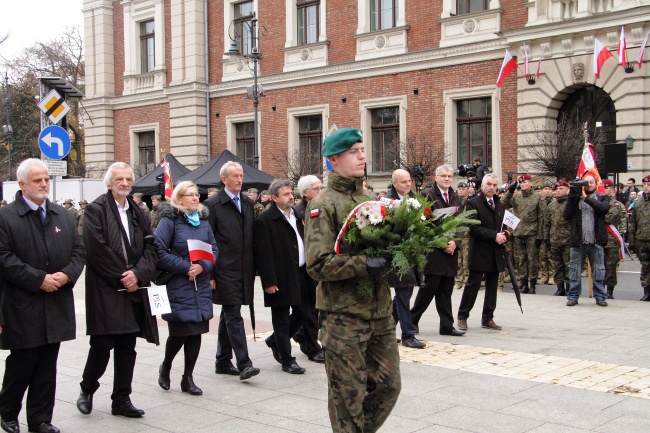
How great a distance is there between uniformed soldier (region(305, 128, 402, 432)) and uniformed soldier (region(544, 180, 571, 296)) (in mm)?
9940

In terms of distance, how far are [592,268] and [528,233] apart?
2.44 meters

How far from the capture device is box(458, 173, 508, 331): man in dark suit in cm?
1050

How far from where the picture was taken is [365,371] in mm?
4902

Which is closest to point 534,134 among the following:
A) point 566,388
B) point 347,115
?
point 347,115

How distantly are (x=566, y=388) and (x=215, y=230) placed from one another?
368 cm

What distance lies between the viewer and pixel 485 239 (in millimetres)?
10445

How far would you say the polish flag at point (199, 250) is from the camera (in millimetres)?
7266

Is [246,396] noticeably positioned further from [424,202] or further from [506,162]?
[506,162]

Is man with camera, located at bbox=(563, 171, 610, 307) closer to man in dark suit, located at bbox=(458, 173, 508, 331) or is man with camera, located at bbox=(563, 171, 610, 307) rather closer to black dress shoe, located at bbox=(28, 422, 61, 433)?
man in dark suit, located at bbox=(458, 173, 508, 331)

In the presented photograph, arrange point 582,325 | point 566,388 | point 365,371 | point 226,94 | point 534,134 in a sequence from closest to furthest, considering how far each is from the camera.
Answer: point 365,371, point 566,388, point 582,325, point 534,134, point 226,94

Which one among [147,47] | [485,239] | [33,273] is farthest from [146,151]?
[33,273]

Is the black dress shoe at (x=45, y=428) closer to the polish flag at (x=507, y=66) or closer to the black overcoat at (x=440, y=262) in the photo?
the black overcoat at (x=440, y=262)

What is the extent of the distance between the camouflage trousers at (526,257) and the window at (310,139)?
15.2 meters

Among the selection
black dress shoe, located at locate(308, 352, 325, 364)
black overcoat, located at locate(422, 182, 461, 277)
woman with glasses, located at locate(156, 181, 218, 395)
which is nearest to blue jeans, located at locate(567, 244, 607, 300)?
black overcoat, located at locate(422, 182, 461, 277)
